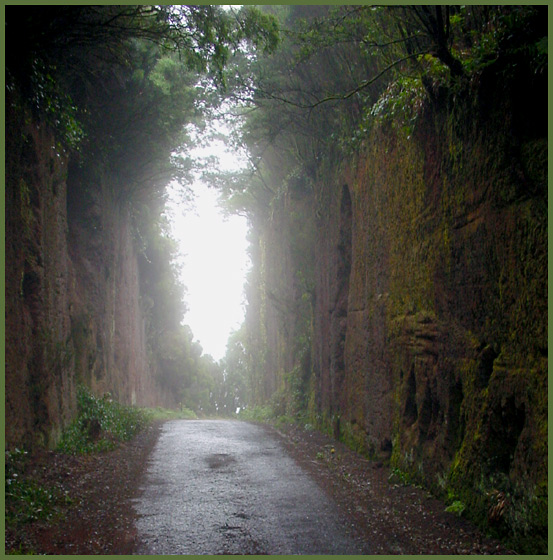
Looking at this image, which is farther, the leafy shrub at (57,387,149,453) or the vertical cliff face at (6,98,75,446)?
the leafy shrub at (57,387,149,453)

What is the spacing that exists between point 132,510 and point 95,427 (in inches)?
240

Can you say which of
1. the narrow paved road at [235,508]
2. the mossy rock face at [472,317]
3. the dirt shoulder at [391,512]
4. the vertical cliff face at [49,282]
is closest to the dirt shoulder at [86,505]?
the narrow paved road at [235,508]

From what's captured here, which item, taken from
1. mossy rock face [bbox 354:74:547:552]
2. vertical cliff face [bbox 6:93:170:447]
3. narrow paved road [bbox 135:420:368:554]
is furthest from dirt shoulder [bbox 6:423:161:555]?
mossy rock face [bbox 354:74:547:552]

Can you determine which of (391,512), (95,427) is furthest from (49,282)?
(391,512)

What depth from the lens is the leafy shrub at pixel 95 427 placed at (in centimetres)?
1136

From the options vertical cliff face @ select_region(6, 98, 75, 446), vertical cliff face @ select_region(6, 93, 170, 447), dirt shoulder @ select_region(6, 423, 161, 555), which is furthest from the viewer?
vertical cliff face @ select_region(6, 93, 170, 447)

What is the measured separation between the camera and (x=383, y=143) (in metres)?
11.2

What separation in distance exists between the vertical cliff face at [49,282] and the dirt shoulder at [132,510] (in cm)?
100

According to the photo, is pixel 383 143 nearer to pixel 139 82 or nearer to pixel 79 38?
pixel 79 38

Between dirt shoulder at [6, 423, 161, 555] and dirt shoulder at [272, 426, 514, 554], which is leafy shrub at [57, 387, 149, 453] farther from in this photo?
dirt shoulder at [272, 426, 514, 554]

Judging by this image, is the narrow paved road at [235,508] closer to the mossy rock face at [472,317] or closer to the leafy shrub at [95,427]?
the leafy shrub at [95,427]

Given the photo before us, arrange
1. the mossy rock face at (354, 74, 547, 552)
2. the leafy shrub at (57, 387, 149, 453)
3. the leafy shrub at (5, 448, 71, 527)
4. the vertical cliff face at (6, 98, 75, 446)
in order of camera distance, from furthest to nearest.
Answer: the leafy shrub at (57, 387, 149, 453)
the vertical cliff face at (6, 98, 75, 446)
the leafy shrub at (5, 448, 71, 527)
the mossy rock face at (354, 74, 547, 552)

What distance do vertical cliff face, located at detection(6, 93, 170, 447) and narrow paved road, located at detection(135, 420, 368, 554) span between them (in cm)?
226

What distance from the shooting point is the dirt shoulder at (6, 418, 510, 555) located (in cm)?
596
